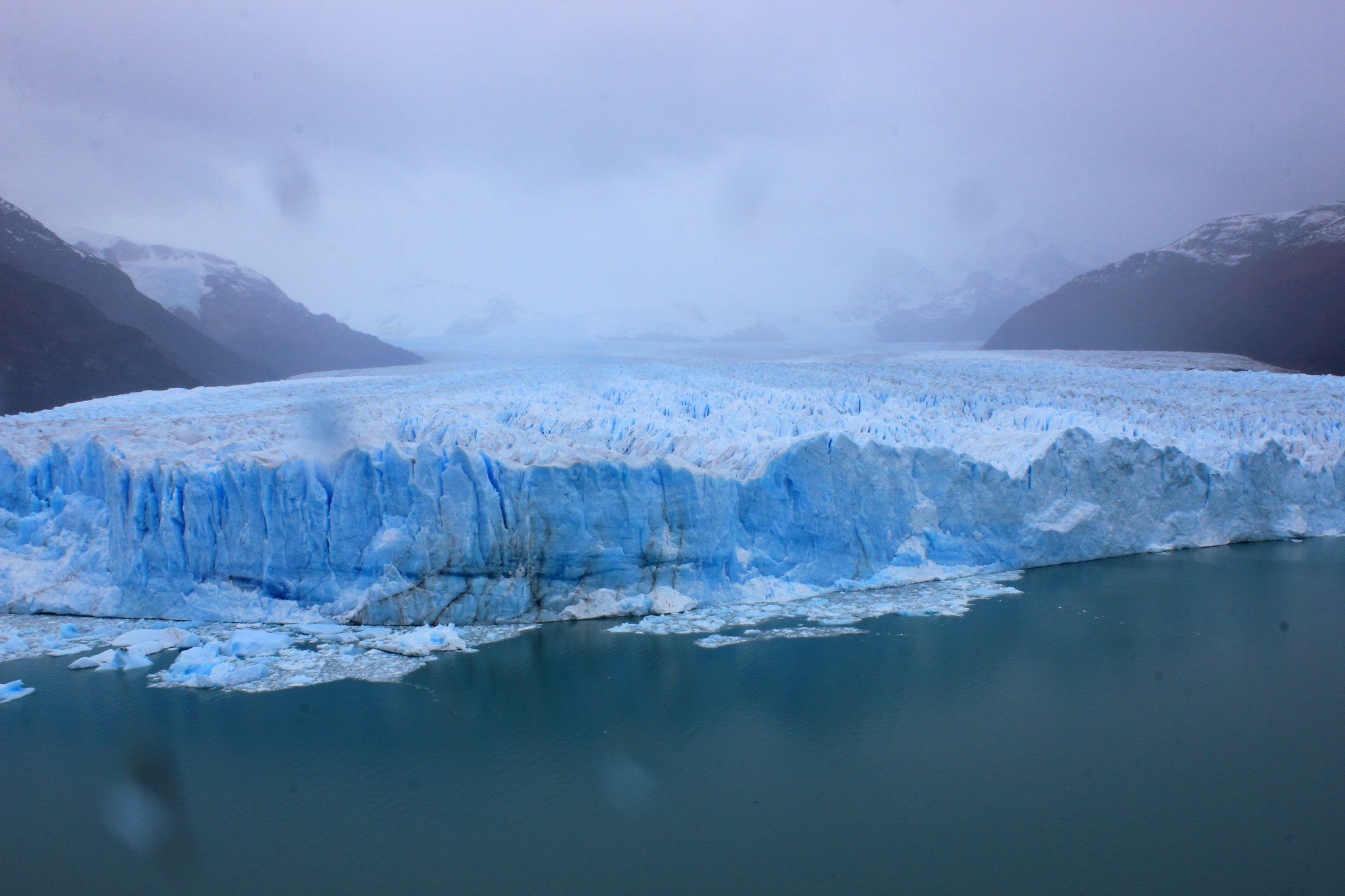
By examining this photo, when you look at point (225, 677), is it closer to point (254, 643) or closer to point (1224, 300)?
point (254, 643)

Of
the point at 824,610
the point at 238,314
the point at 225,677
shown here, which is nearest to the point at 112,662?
the point at 225,677

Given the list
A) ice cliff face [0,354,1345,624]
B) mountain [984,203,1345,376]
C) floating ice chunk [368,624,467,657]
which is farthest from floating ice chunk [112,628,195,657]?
mountain [984,203,1345,376]

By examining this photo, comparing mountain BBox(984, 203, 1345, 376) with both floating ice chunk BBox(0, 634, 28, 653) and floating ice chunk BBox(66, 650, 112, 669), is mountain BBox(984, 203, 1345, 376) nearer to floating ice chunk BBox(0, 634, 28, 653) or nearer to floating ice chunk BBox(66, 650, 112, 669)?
floating ice chunk BBox(66, 650, 112, 669)

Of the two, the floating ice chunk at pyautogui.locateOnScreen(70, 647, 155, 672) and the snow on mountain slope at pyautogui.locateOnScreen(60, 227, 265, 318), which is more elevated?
the snow on mountain slope at pyautogui.locateOnScreen(60, 227, 265, 318)

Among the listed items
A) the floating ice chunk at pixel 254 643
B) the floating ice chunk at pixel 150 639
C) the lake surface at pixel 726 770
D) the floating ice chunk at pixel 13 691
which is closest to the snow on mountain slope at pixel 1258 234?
the lake surface at pixel 726 770

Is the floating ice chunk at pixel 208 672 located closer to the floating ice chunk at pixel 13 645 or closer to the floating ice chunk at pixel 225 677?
the floating ice chunk at pixel 225 677

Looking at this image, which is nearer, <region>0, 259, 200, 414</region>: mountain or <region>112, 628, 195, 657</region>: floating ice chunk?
<region>112, 628, 195, 657</region>: floating ice chunk
